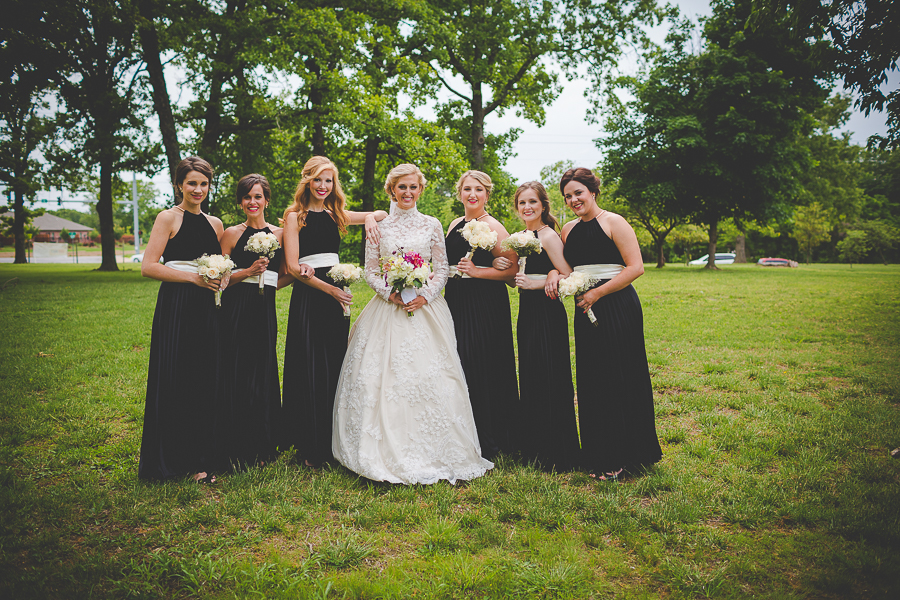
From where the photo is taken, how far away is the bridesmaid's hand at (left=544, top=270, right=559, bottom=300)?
4934 mm

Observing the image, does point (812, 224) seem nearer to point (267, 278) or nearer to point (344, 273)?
point (344, 273)

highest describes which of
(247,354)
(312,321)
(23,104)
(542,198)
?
(23,104)

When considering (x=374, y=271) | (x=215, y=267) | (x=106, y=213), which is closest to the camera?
(x=215, y=267)

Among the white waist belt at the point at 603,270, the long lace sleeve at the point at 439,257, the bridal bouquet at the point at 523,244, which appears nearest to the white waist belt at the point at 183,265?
the long lace sleeve at the point at 439,257

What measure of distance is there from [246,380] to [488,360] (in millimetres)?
2365

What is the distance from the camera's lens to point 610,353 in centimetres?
477

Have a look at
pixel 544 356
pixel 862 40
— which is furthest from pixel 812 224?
pixel 544 356

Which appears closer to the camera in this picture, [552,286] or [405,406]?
[405,406]

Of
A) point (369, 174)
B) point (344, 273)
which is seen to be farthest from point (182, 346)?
point (369, 174)

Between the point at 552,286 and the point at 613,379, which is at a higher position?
the point at 552,286

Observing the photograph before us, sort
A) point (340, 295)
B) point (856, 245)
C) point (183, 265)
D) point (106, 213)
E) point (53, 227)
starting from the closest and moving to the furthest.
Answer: point (183, 265) → point (340, 295) → point (106, 213) → point (856, 245) → point (53, 227)

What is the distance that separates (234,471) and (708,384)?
686 cm

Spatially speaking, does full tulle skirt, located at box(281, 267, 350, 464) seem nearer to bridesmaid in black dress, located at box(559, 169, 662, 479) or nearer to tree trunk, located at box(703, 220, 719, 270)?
bridesmaid in black dress, located at box(559, 169, 662, 479)

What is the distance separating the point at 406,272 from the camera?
4.71 metres
